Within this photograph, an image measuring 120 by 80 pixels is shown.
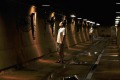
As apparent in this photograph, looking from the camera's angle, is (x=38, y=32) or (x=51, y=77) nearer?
(x=51, y=77)

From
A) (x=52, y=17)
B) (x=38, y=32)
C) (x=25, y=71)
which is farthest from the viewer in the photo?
(x=52, y=17)

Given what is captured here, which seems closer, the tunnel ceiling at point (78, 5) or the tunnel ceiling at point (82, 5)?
the tunnel ceiling at point (78, 5)

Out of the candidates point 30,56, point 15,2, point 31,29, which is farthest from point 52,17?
point 15,2

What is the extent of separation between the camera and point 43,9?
2547 centimetres

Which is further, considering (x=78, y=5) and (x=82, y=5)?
(x=82, y=5)

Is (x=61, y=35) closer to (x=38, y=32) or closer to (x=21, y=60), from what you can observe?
(x=21, y=60)

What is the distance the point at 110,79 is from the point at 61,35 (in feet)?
21.6

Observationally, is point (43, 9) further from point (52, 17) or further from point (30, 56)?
point (30, 56)

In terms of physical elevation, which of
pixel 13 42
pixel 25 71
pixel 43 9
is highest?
pixel 43 9

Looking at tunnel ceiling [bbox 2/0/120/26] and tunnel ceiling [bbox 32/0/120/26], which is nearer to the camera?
tunnel ceiling [bbox 2/0/120/26]

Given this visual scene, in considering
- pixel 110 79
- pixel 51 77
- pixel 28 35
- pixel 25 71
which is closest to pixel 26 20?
pixel 28 35

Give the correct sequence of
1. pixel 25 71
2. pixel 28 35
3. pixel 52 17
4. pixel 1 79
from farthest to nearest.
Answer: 1. pixel 52 17
2. pixel 28 35
3. pixel 25 71
4. pixel 1 79

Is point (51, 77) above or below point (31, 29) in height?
below

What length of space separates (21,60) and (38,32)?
5912mm
